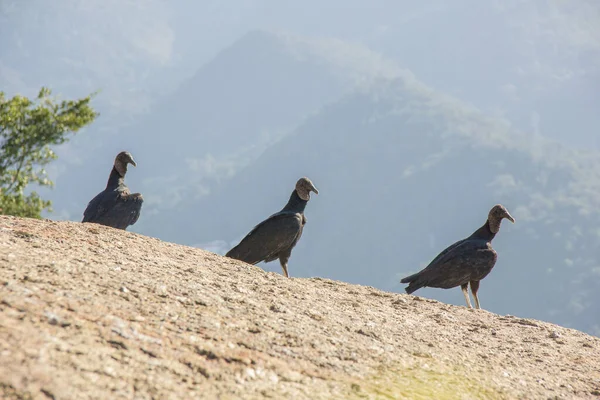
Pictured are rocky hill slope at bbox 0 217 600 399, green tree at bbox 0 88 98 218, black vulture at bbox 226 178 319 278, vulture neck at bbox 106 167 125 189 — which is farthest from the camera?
green tree at bbox 0 88 98 218

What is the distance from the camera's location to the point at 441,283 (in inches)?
489

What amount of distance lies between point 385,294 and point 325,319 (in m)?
3.40

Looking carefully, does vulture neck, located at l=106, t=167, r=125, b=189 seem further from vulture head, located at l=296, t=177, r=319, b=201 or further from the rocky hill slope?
the rocky hill slope

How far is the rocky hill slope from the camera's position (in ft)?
14.7

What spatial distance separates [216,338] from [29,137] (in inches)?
577

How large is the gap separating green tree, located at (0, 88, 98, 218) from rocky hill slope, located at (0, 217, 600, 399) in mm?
9501

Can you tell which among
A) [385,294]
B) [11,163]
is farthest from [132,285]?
[11,163]

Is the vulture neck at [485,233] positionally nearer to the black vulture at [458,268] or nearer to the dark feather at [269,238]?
the black vulture at [458,268]

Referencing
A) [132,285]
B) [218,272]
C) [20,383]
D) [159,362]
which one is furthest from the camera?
[218,272]

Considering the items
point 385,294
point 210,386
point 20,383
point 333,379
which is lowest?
point 20,383

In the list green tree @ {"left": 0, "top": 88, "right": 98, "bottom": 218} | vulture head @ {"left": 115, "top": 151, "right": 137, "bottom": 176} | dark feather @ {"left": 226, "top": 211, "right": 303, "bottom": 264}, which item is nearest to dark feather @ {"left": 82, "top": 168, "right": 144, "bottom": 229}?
vulture head @ {"left": 115, "top": 151, "right": 137, "bottom": 176}

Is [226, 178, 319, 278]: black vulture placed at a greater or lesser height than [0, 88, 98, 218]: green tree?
lesser

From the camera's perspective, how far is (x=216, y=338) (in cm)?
547

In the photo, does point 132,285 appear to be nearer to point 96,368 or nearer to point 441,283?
point 96,368
